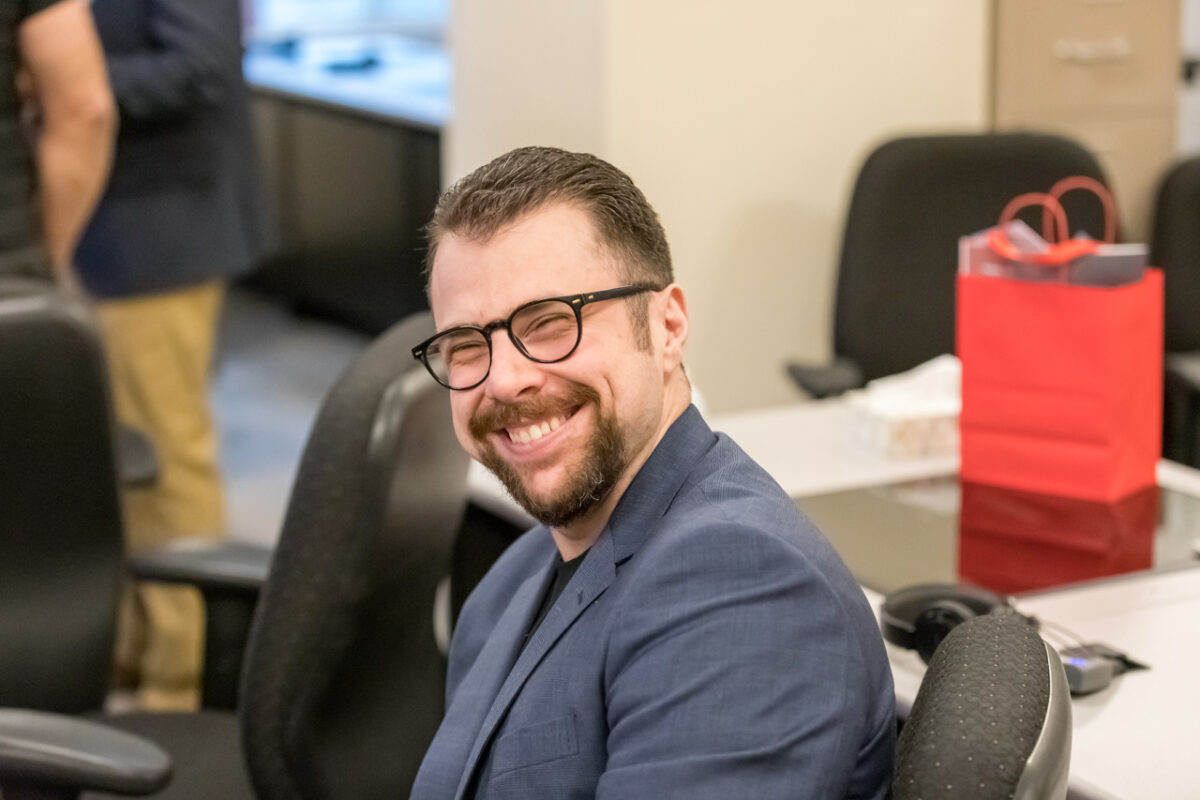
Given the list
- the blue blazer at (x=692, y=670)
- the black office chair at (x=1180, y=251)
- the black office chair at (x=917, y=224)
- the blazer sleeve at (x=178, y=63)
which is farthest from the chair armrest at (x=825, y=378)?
the blue blazer at (x=692, y=670)

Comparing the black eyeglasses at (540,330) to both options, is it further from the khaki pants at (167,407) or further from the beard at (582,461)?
the khaki pants at (167,407)

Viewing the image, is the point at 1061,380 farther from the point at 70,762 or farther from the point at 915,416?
the point at 70,762

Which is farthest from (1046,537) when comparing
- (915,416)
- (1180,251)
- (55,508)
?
(1180,251)

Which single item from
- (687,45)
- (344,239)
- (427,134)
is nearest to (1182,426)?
(687,45)

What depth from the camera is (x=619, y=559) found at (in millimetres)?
1008

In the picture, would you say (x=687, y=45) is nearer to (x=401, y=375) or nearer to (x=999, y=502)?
(x=999, y=502)

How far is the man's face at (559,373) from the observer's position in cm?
100

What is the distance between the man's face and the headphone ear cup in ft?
1.42

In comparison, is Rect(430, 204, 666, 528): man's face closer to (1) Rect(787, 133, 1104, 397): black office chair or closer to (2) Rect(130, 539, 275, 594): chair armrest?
(2) Rect(130, 539, 275, 594): chair armrest

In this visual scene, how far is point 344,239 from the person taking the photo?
505 centimetres

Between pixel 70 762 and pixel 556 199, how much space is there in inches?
A: 27.8

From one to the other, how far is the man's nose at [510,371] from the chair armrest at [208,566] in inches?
31.6

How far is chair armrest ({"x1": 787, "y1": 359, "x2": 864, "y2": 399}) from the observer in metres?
2.34

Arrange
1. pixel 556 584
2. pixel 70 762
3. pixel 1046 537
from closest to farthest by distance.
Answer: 1. pixel 556 584
2. pixel 70 762
3. pixel 1046 537
